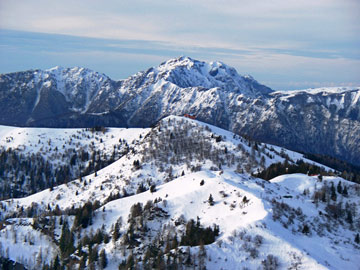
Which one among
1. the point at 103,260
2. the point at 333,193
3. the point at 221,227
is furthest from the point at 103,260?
the point at 333,193

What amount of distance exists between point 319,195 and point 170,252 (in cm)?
7461

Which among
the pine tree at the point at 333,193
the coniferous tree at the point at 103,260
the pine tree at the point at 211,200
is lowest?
the coniferous tree at the point at 103,260

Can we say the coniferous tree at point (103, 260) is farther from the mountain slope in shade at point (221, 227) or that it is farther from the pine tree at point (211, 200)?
the pine tree at point (211, 200)

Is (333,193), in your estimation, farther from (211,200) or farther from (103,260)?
(103,260)

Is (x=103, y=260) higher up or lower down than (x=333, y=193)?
lower down

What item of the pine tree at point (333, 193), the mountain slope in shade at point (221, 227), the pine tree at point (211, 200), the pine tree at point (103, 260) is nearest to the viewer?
the mountain slope in shade at point (221, 227)

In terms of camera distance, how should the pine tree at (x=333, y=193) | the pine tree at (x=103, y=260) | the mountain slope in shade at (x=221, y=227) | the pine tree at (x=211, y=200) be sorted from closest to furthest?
the mountain slope in shade at (x=221, y=227), the pine tree at (x=103, y=260), the pine tree at (x=211, y=200), the pine tree at (x=333, y=193)

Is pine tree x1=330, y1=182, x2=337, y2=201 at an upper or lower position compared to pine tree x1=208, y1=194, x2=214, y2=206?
upper

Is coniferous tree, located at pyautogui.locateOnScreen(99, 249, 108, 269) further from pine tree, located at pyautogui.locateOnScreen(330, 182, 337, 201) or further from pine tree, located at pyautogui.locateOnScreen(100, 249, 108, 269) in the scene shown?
pine tree, located at pyautogui.locateOnScreen(330, 182, 337, 201)

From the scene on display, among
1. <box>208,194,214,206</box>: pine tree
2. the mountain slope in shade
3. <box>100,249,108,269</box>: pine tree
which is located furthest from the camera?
<box>208,194,214,206</box>: pine tree

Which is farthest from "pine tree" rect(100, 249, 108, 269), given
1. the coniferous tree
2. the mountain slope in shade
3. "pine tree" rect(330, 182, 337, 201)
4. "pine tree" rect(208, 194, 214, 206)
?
"pine tree" rect(330, 182, 337, 201)

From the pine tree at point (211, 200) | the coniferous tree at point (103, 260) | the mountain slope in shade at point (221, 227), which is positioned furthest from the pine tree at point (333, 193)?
the coniferous tree at point (103, 260)

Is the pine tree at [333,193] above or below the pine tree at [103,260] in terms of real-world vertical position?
A: above

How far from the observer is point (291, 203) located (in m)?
119
